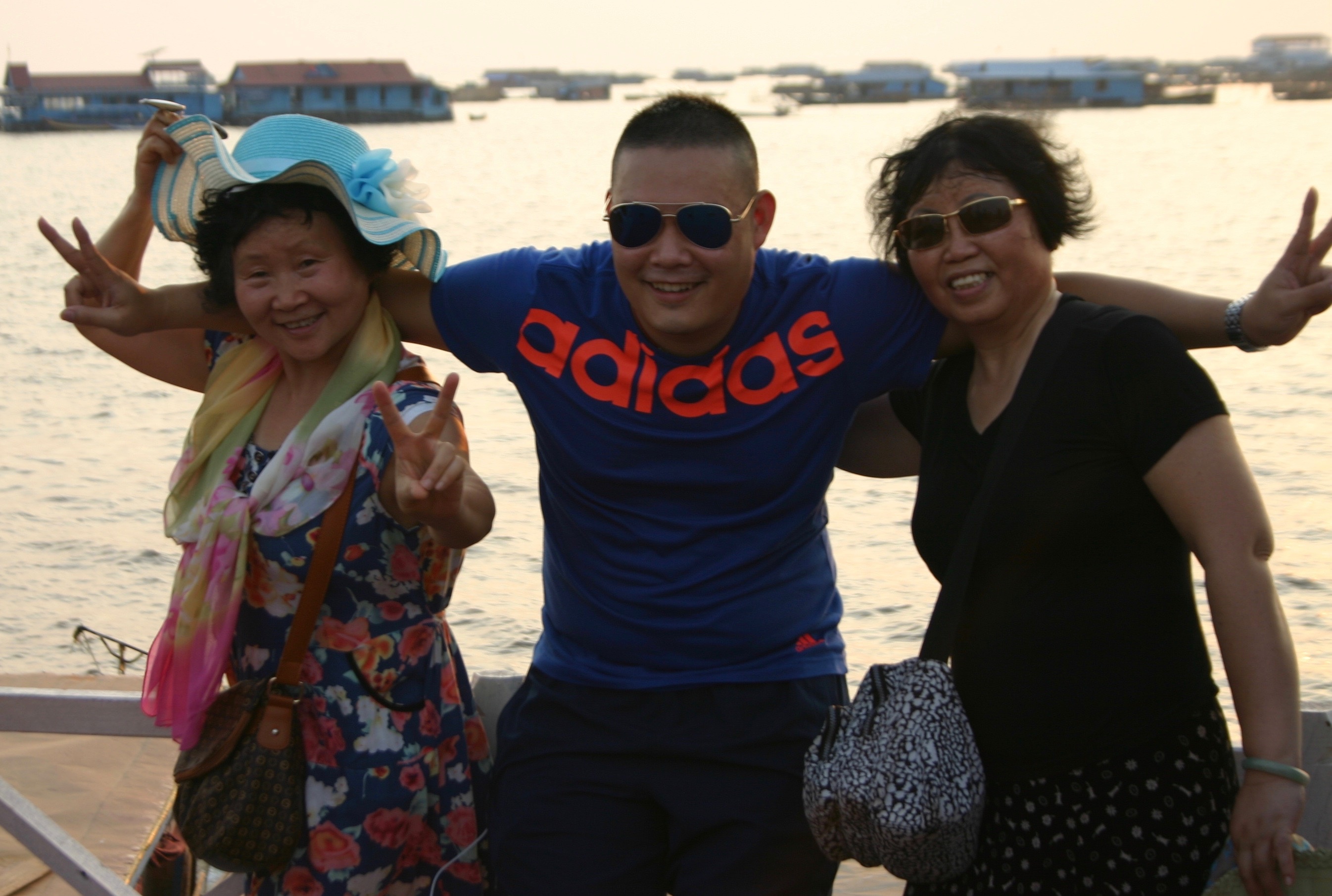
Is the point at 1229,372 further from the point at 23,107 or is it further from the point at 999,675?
the point at 23,107

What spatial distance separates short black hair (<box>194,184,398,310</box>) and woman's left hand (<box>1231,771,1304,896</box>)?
1835 millimetres

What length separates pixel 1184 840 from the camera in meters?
2.00

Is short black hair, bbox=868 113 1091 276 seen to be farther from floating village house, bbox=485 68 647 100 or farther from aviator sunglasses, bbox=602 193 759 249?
floating village house, bbox=485 68 647 100

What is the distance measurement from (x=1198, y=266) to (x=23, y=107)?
2383 inches

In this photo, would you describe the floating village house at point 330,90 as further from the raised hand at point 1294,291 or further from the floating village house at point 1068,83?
the raised hand at point 1294,291

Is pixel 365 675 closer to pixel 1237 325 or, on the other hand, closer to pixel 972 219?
pixel 972 219

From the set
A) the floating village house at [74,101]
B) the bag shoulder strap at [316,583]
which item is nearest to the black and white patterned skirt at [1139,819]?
the bag shoulder strap at [316,583]

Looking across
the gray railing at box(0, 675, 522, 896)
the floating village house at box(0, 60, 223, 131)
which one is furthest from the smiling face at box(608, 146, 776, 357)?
the floating village house at box(0, 60, 223, 131)

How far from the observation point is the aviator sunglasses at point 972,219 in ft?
7.18

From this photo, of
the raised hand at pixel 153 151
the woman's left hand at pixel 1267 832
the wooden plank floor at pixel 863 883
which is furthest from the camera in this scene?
the wooden plank floor at pixel 863 883

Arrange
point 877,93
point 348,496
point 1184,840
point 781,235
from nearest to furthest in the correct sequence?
point 1184,840 < point 348,496 < point 781,235 < point 877,93

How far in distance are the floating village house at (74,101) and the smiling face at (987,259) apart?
65.6 metres

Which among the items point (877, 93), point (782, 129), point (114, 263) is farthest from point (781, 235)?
point (877, 93)

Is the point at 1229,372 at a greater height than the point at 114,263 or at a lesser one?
lesser
